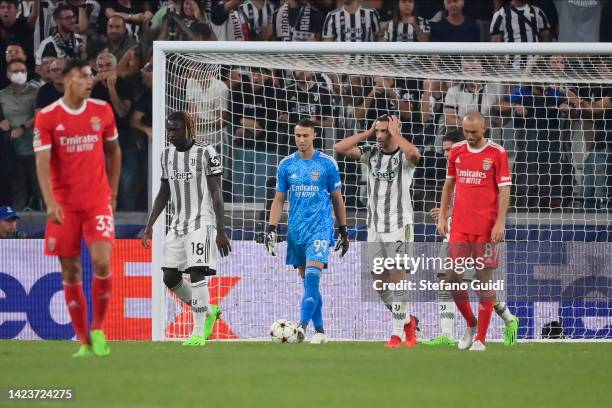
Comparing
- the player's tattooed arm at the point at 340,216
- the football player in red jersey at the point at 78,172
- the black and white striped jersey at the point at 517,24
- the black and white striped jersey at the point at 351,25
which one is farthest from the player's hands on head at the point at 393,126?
the black and white striped jersey at the point at 517,24

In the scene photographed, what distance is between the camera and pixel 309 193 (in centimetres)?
1288

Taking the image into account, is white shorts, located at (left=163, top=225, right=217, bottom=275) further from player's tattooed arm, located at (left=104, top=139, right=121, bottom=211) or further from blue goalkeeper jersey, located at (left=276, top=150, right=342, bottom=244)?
player's tattooed arm, located at (left=104, top=139, right=121, bottom=211)

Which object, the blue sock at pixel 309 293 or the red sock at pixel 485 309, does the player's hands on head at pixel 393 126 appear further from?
the red sock at pixel 485 309

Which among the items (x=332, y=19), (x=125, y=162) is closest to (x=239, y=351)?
(x=125, y=162)

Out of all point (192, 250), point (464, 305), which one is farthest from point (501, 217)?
point (192, 250)

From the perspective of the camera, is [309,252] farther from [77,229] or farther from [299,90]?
[299,90]

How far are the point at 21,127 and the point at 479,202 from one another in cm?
802

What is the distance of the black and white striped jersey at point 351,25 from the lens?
58.8ft

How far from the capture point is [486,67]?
15039mm

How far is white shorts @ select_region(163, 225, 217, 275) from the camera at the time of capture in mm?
12562

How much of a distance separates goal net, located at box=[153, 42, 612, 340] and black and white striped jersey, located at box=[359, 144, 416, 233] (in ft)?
2.28

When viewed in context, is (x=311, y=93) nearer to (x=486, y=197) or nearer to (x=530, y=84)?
(x=530, y=84)

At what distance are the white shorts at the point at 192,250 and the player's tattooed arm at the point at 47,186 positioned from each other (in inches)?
125

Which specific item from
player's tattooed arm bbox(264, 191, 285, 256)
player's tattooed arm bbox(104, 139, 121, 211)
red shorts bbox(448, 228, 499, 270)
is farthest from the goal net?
player's tattooed arm bbox(104, 139, 121, 211)
